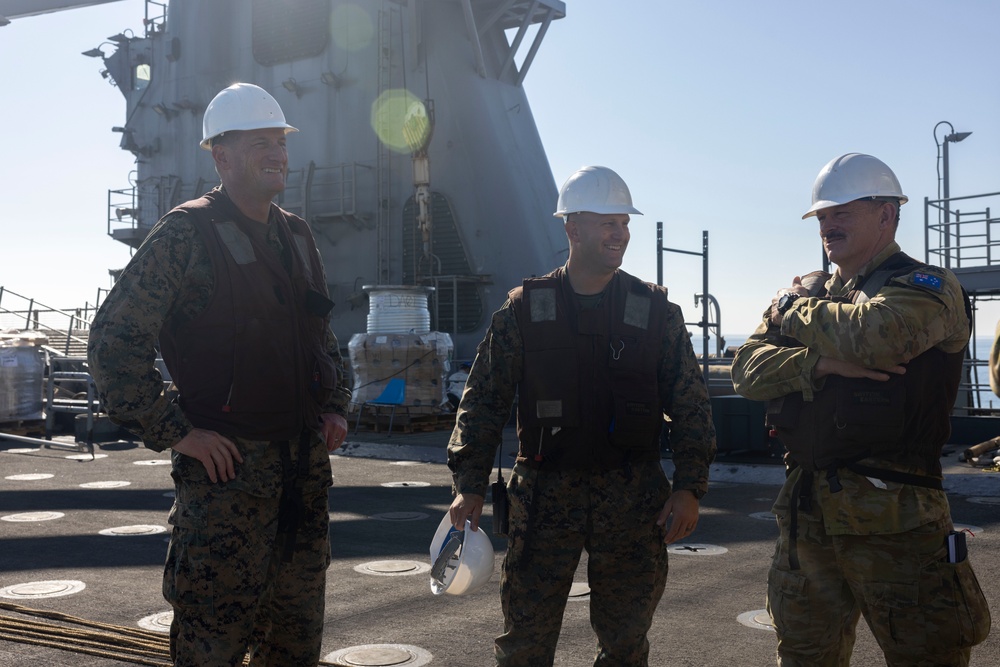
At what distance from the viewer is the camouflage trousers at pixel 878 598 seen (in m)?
2.76

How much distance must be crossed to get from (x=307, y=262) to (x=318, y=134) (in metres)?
17.0

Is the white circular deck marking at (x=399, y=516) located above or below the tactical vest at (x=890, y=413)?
below

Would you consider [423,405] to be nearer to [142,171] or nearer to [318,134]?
[318,134]

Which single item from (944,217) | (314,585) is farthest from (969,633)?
(944,217)

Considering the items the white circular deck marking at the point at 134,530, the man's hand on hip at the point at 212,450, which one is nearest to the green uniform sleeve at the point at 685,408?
the man's hand on hip at the point at 212,450

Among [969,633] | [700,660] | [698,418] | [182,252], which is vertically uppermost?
[182,252]

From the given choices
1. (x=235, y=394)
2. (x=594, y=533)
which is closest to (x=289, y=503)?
(x=235, y=394)

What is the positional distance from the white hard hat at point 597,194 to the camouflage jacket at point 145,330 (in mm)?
1285

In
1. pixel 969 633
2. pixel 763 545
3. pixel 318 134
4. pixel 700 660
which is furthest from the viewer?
pixel 318 134

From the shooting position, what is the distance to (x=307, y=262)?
3.34 meters

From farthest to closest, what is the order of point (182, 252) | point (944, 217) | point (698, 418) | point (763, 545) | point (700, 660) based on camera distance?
point (944, 217)
point (763, 545)
point (700, 660)
point (698, 418)
point (182, 252)

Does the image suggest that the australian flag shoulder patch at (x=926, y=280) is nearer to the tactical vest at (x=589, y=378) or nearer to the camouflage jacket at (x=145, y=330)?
the tactical vest at (x=589, y=378)

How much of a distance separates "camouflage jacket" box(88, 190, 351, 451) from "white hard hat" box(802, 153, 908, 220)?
6.72 feet

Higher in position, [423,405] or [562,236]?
[562,236]
